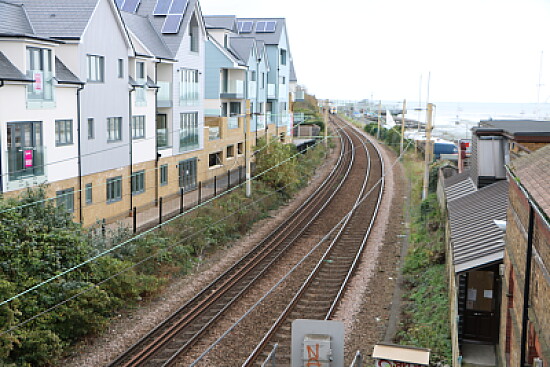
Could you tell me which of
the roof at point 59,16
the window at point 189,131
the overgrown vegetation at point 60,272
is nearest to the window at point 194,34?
the window at point 189,131

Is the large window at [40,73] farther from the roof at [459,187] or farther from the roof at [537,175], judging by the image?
the roof at [537,175]

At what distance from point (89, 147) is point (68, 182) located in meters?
2.27

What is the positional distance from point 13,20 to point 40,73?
251 centimetres

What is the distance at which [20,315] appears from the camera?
47.0 feet

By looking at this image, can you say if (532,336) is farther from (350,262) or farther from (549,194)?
(350,262)

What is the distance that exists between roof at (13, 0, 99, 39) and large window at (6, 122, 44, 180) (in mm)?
4880

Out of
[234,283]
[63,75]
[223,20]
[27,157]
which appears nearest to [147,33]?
[63,75]

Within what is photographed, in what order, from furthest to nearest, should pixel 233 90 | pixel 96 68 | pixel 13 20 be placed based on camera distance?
pixel 233 90 < pixel 96 68 < pixel 13 20

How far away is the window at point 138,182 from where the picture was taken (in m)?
30.1

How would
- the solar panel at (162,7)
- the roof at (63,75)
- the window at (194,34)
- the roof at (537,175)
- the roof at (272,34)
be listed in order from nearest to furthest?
1. the roof at (537,175)
2. the roof at (63,75)
3. the solar panel at (162,7)
4. the window at (194,34)
5. the roof at (272,34)

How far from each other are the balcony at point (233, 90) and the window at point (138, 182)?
51.8ft

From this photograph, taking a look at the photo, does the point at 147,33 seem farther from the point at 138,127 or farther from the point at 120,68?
the point at 138,127

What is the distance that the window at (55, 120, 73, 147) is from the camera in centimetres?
2389

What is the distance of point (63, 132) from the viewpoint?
24.3m
